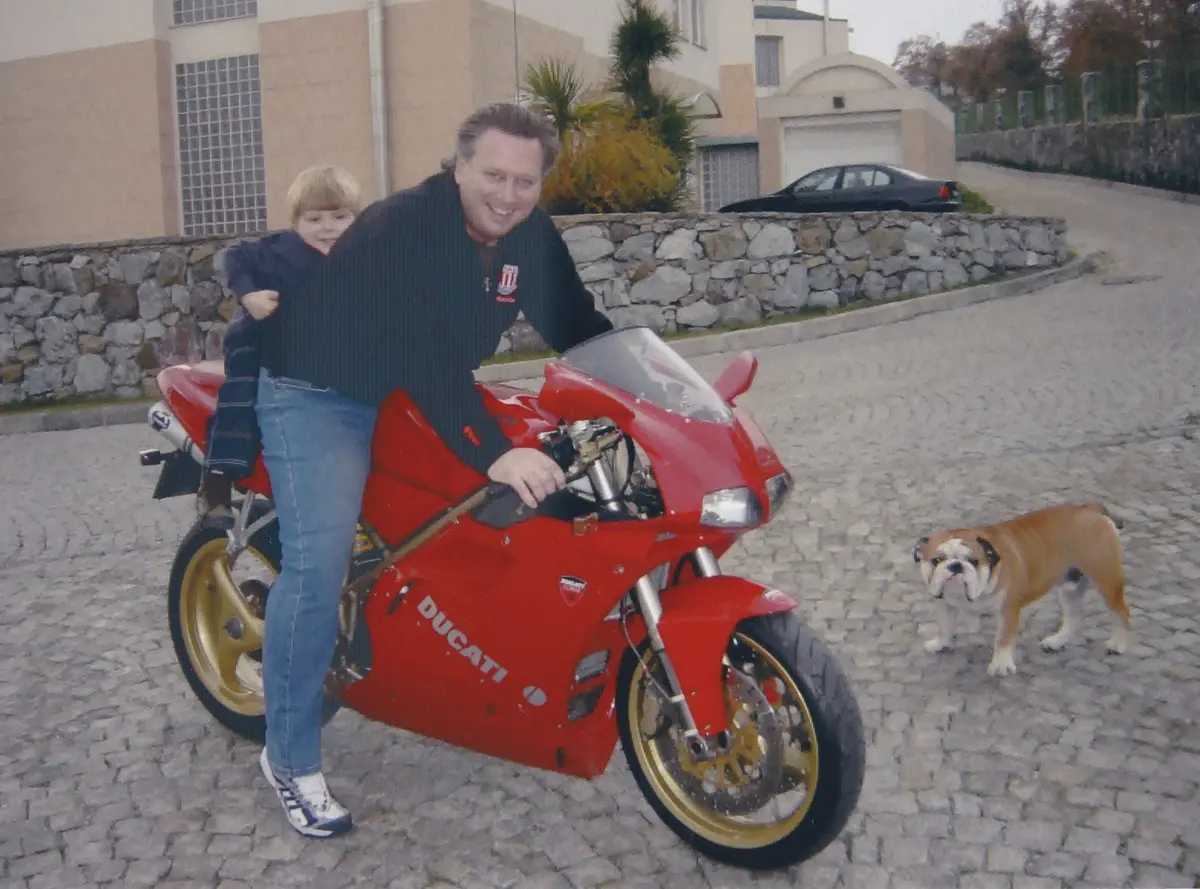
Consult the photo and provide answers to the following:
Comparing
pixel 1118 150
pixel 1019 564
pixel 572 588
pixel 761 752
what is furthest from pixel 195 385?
pixel 1118 150

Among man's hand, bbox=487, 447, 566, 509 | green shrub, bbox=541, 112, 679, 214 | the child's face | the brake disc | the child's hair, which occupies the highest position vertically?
green shrub, bbox=541, 112, 679, 214

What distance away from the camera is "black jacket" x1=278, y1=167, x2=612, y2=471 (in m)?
3.14

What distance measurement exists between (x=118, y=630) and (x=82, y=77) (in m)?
17.8

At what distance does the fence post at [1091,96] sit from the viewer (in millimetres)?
34781

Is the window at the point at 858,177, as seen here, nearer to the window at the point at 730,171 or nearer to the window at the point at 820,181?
the window at the point at 820,181

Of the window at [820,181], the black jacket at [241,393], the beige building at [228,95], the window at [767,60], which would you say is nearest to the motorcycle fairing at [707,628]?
the black jacket at [241,393]

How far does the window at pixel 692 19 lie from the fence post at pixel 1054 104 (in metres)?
13.2

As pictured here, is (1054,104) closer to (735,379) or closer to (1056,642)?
(1056,642)

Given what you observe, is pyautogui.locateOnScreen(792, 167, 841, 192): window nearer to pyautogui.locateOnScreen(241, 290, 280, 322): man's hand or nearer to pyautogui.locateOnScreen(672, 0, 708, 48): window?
pyautogui.locateOnScreen(672, 0, 708, 48): window

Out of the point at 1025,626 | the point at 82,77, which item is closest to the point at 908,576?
the point at 1025,626

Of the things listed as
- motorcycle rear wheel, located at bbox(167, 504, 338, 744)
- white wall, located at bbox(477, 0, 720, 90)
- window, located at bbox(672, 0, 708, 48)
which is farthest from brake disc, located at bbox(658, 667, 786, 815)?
window, located at bbox(672, 0, 708, 48)

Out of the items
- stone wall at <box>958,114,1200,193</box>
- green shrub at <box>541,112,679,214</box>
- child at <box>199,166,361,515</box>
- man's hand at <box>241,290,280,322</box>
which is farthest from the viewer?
stone wall at <box>958,114,1200,193</box>

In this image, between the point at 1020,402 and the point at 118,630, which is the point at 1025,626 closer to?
the point at 118,630

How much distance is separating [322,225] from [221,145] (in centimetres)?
1716
